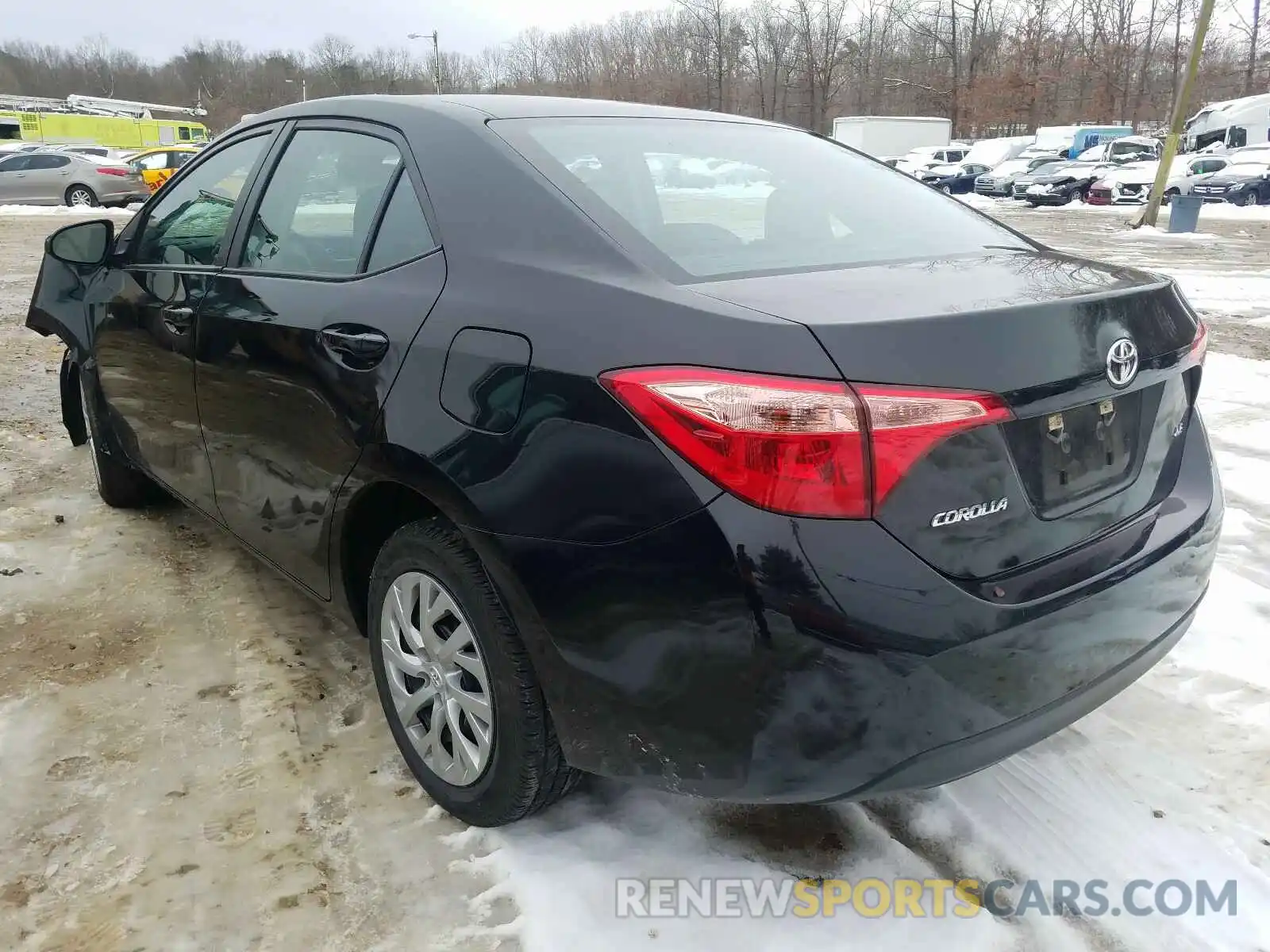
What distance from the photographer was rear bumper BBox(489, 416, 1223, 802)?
1.58m

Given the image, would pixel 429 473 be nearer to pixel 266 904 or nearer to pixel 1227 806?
pixel 266 904

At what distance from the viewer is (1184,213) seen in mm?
19312

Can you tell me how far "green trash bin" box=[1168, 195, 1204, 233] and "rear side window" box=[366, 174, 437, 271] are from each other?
20.8 metres

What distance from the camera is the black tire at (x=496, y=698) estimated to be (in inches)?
78.7

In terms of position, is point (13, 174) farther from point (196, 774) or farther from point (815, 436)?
point (815, 436)

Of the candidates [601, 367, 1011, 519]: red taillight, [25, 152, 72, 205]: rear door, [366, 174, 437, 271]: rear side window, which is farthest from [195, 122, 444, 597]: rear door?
[25, 152, 72, 205]: rear door

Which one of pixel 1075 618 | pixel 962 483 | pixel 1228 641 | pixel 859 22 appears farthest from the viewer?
pixel 859 22

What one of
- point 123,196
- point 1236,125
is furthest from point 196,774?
point 1236,125

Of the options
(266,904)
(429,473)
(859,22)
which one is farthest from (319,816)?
(859,22)

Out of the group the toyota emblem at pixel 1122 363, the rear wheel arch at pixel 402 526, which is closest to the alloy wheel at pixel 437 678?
the rear wheel arch at pixel 402 526

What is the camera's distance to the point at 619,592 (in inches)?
68.4

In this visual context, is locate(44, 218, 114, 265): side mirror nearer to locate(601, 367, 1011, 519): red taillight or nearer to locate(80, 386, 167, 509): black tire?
locate(80, 386, 167, 509): black tire

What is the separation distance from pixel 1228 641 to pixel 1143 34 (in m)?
69.4

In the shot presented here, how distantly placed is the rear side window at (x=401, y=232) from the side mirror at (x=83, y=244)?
1.90 meters
